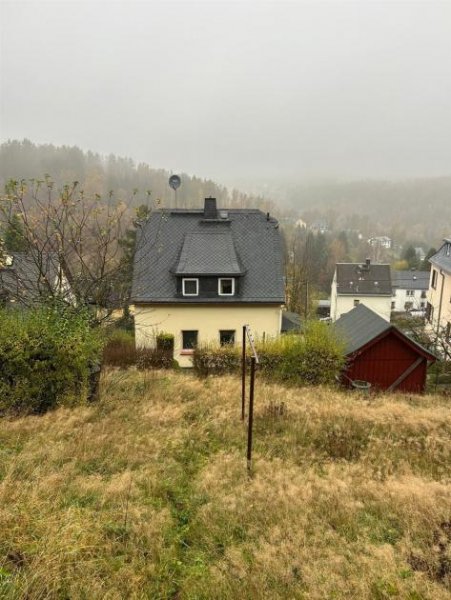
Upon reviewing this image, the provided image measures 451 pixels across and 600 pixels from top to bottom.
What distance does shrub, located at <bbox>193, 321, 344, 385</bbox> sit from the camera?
14.6 metres

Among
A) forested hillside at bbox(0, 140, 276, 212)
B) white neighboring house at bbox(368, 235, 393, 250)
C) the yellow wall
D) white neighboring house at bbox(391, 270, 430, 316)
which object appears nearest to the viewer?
the yellow wall

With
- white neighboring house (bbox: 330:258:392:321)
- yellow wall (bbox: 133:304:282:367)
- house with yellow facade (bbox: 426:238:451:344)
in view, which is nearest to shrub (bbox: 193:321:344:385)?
yellow wall (bbox: 133:304:282:367)

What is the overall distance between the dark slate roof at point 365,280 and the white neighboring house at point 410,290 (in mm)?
26895

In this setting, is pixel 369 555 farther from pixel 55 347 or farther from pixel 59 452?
pixel 55 347

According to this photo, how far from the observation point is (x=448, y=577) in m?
4.63

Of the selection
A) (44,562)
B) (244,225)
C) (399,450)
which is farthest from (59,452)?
(244,225)

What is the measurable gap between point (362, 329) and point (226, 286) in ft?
23.7

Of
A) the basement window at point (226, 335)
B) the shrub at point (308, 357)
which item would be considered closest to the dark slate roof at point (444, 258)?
the basement window at point (226, 335)

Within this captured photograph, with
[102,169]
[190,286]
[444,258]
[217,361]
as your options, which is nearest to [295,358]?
[217,361]

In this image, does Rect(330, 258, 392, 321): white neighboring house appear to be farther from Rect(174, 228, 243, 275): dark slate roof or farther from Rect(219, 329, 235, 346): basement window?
Rect(174, 228, 243, 275): dark slate roof

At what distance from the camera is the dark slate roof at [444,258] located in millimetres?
30427

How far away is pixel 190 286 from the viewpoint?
20844 millimetres

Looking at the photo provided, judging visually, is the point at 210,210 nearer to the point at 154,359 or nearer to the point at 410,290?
the point at 154,359

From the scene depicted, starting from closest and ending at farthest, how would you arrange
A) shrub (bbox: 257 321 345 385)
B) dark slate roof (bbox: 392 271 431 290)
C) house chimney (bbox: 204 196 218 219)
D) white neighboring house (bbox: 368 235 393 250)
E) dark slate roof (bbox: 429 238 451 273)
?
→ 1. shrub (bbox: 257 321 345 385)
2. house chimney (bbox: 204 196 218 219)
3. dark slate roof (bbox: 429 238 451 273)
4. dark slate roof (bbox: 392 271 431 290)
5. white neighboring house (bbox: 368 235 393 250)
